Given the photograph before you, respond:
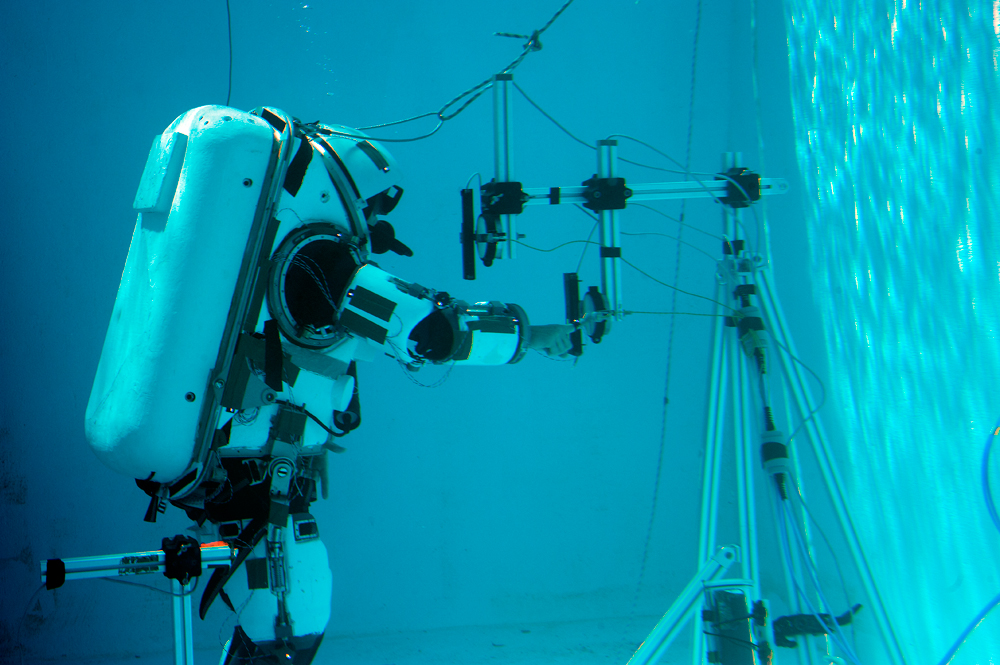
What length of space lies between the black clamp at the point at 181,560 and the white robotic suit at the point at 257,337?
2.3 inches

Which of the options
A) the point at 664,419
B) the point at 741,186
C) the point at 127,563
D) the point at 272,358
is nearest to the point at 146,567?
the point at 127,563

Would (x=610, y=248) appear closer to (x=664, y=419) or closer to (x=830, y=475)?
(x=830, y=475)

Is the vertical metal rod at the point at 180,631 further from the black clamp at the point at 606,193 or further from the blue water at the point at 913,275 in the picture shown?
the blue water at the point at 913,275

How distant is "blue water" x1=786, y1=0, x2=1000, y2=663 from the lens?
1.41 metres

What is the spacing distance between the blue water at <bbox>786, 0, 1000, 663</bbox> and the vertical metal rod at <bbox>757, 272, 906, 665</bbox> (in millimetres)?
210

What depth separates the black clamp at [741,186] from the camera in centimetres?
153

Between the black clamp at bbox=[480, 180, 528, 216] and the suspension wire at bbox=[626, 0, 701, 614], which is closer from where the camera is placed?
the black clamp at bbox=[480, 180, 528, 216]

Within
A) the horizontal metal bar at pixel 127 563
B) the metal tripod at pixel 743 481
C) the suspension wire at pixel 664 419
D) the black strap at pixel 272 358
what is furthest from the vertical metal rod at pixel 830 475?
the horizontal metal bar at pixel 127 563

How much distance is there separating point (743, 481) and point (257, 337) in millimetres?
1108

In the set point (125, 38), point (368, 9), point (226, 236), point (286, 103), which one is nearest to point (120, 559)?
point (226, 236)

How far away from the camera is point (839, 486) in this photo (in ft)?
4.89

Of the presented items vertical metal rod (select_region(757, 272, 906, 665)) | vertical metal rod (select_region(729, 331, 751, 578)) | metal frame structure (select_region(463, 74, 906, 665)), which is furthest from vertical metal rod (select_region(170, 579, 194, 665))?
vertical metal rod (select_region(757, 272, 906, 665))

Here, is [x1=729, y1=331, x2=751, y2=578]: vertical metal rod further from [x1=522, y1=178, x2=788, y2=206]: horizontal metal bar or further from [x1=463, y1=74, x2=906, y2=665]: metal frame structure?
[x1=522, y1=178, x2=788, y2=206]: horizontal metal bar

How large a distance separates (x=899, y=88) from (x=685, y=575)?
69.1 inches
